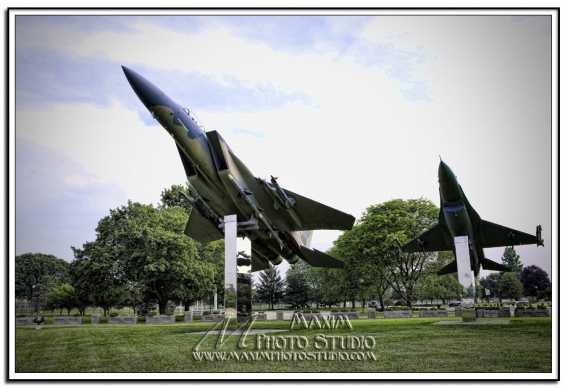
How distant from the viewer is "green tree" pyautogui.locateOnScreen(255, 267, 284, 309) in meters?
63.0

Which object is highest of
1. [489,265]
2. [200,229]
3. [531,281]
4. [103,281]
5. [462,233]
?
[200,229]

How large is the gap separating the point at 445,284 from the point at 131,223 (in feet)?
96.4

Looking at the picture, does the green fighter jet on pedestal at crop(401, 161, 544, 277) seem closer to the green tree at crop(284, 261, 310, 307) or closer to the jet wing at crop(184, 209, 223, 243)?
the jet wing at crop(184, 209, 223, 243)

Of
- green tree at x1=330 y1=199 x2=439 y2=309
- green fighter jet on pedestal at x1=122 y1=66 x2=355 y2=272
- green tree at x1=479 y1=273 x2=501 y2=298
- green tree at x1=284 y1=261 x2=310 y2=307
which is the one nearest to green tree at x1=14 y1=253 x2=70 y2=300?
green fighter jet on pedestal at x1=122 y1=66 x2=355 y2=272

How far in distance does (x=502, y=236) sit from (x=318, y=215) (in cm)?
1102

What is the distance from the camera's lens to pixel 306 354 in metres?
12.5

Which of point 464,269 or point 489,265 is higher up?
point 464,269

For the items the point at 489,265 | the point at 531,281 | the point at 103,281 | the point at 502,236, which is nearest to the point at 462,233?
the point at 502,236

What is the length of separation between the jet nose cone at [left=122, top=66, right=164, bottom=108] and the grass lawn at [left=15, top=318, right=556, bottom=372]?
845cm

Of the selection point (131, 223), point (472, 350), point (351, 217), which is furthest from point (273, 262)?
point (131, 223)

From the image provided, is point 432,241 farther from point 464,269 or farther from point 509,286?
point 509,286

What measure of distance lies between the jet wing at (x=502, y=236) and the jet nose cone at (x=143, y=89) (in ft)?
59.0

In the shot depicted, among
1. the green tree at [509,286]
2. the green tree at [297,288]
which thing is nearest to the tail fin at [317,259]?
the green tree at [297,288]
